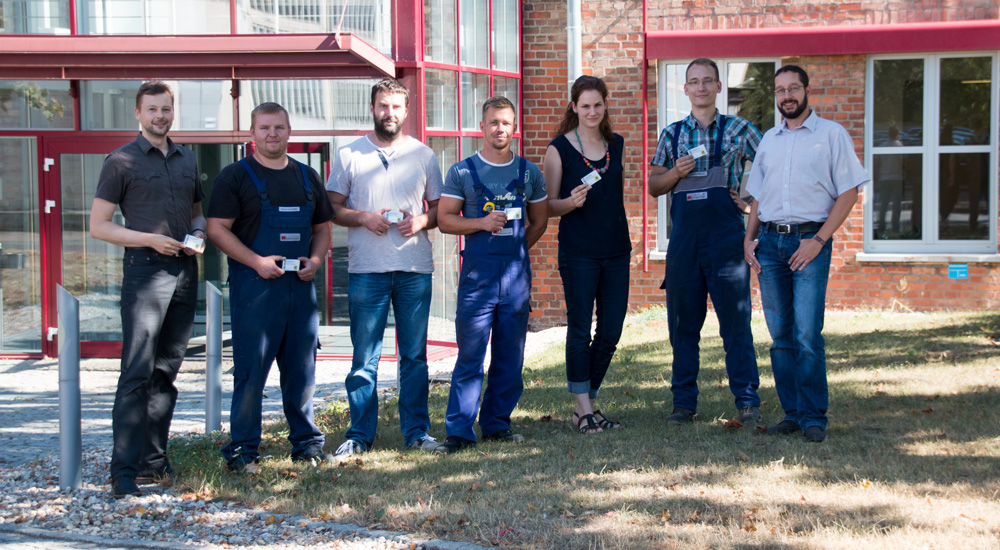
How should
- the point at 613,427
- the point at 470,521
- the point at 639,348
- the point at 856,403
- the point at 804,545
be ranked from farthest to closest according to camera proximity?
the point at 639,348, the point at 856,403, the point at 613,427, the point at 470,521, the point at 804,545

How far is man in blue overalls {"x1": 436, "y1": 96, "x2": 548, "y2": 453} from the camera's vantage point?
18.2ft

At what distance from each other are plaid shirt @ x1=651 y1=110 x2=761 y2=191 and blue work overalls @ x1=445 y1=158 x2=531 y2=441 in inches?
Answer: 45.1

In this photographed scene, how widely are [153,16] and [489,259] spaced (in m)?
5.70

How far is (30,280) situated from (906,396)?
8244 mm

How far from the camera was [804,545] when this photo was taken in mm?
3830

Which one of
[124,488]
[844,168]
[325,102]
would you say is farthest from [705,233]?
[325,102]

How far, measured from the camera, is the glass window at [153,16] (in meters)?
9.46

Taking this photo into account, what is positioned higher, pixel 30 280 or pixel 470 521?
pixel 30 280

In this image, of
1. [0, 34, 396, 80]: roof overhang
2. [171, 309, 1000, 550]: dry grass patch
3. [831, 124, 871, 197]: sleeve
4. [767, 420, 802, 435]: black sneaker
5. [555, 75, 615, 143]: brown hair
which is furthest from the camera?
[0, 34, 396, 80]: roof overhang

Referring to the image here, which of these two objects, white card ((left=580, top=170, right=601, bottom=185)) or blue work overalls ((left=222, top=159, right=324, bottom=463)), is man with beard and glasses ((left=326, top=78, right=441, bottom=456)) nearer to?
blue work overalls ((left=222, top=159, right=324, bottom=463))

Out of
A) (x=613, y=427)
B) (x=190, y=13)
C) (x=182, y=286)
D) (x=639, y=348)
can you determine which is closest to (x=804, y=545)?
(x=613, y=427)

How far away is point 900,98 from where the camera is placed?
1120 centimetres

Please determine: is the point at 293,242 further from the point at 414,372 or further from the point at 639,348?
the point at 639,348

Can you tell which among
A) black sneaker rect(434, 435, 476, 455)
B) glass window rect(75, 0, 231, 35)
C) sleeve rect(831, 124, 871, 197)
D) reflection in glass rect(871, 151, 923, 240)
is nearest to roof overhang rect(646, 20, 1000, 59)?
reflection in glass rect(871, 151, 923, 240)
